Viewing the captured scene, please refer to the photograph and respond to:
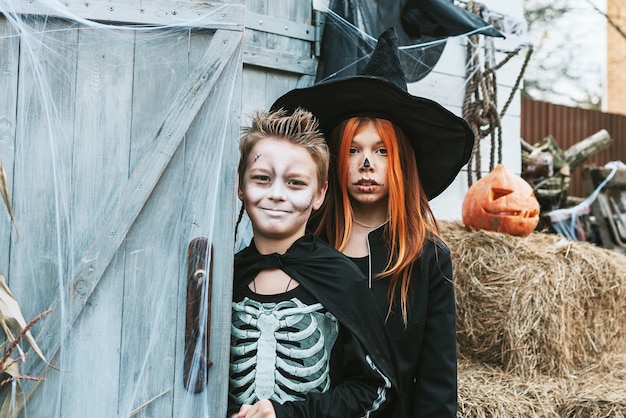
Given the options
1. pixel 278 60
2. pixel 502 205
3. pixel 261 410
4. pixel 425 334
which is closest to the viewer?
Answer: pixel 261 410

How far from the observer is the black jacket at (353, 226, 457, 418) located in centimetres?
221

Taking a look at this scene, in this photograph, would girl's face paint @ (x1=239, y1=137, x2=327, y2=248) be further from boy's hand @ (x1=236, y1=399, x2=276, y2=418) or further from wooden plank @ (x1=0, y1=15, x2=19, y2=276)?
wooden plank @ (x1=0, y1=15, x2=19, y2=276)

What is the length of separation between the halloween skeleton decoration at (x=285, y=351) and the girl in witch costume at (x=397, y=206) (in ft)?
1.17

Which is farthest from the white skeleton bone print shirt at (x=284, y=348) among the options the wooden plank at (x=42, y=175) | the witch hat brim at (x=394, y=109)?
the witch hat brim at (x=394, y=109)

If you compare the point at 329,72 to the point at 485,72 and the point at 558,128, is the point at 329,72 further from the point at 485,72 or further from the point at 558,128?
the point at 558,128

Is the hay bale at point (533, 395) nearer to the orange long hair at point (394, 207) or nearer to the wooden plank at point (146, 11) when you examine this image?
the orange long hair at point (394, 207)

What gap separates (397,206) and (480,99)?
2449 mm

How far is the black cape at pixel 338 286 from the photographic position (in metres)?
1.94

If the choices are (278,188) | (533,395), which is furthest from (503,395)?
(278,188)

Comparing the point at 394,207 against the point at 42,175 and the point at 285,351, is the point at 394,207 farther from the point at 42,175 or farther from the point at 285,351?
the point at 42,175

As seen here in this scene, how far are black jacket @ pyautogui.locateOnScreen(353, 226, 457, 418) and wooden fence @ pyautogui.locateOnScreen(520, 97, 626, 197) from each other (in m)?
7.08

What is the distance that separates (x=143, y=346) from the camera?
6.58 feet

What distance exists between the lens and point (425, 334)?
7.44 ft

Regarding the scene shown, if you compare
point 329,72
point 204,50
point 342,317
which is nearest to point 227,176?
point 204,50
